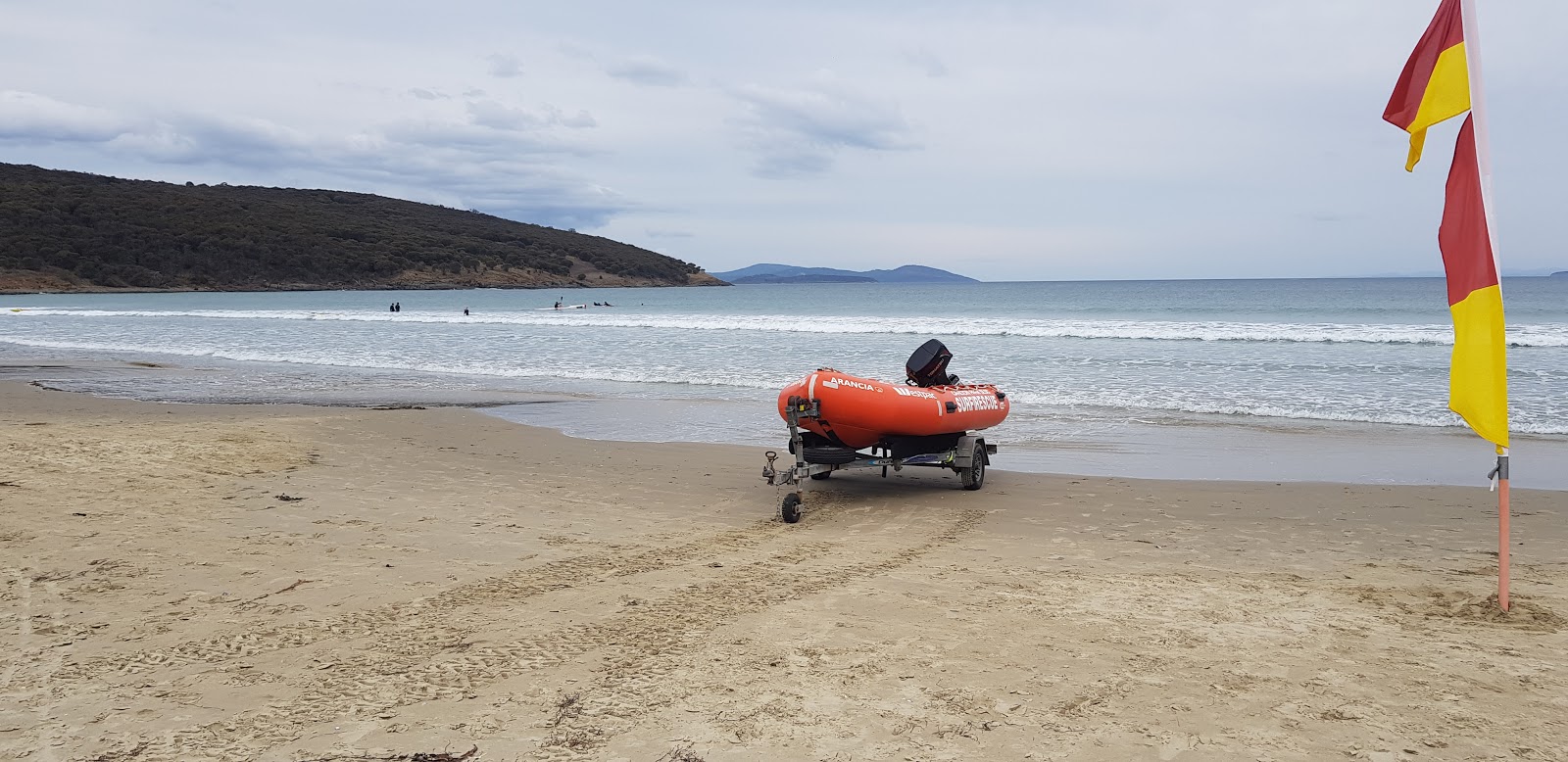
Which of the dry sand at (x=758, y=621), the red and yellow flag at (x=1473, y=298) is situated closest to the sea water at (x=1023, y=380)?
the dry sand at (x=758, y=621)

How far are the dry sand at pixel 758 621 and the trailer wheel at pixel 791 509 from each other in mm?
128

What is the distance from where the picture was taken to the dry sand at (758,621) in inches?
146

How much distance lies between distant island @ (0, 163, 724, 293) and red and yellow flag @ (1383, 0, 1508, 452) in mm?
101619

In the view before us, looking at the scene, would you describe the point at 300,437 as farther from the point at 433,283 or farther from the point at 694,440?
the point at 433,283

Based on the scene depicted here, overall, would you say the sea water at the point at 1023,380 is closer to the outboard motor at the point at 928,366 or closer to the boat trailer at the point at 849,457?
the outboard motor at the point at 928,366

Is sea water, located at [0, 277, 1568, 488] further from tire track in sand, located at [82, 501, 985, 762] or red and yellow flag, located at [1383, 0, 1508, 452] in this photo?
tire track in sand, located at [82, 501, 985, 762]

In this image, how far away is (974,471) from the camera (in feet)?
29.8

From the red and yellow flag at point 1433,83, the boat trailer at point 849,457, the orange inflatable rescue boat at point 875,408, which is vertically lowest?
the boat trailer at point 849,457

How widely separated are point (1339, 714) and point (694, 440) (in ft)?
29.2

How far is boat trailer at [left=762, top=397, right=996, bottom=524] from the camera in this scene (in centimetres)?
841

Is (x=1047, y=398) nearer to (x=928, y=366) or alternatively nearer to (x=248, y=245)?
(x=928, y=366)

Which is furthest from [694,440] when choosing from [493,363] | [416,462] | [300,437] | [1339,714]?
[493,363]

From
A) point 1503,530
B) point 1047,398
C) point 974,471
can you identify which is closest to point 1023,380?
point 1047,398

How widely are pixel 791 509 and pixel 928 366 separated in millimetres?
2588
